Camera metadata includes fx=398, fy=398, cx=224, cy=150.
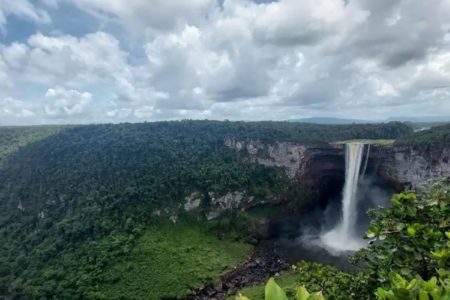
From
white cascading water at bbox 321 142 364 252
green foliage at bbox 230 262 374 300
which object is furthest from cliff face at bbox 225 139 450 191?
green foliage at bbox 230 262 374 300

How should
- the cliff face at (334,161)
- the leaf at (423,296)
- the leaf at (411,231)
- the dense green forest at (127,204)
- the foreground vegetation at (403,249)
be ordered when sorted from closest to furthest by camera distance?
the leaf at (423,296), the foreground vegetation at (403,249), the leaf at (411,231), the dense green forest at (127,204), the cliff face at (334,161)

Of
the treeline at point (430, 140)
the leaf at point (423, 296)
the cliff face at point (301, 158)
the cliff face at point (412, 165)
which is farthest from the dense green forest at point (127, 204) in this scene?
the leaf at point (423, 296)

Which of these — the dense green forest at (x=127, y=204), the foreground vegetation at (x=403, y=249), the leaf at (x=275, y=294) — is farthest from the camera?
the dense green forest at (x=127, y=204)

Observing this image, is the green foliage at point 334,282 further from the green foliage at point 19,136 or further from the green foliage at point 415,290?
the green foliage at point 19,136

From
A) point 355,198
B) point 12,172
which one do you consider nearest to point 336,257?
point 355,198

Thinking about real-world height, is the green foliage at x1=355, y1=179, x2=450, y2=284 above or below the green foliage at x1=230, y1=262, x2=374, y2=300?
above

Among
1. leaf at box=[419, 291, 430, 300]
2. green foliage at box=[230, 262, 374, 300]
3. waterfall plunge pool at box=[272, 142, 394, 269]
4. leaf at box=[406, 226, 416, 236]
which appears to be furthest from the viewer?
waterfall plunge pool at box=[272, 142, 394, 269]

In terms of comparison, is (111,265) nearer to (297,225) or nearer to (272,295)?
(297,225)

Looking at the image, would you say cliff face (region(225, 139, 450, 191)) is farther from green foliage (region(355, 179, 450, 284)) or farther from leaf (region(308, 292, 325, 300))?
leaf (region(308, 292, 325, 300))
